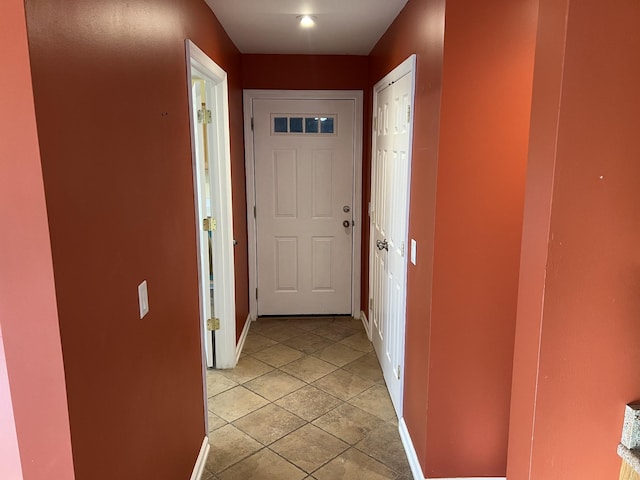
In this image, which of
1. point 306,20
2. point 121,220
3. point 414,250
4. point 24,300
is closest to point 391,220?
point 414,250

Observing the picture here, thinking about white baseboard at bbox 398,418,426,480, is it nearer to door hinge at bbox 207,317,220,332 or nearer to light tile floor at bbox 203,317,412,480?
light tile floor at bbox 203,317,412,480

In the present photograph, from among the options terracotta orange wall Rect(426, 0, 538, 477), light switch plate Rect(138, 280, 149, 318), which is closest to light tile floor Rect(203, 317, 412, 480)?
terracotta orange wall Rect(426, 0, 538, 477)

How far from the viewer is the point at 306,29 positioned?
309cm

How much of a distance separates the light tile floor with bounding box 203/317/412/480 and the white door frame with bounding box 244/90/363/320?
0.51 meters

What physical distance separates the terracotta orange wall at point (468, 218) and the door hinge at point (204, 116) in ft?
4.50

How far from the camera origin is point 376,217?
3.60m

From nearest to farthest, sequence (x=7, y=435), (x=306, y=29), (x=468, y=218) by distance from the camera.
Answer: (x=7, y=435) < (x=468, y=218) < (x=306, y=29)

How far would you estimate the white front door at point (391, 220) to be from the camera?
255 cm

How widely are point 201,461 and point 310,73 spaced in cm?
300

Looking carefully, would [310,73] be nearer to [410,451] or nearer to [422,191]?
[422,191]

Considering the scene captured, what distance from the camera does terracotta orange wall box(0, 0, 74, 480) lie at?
3.00 feet

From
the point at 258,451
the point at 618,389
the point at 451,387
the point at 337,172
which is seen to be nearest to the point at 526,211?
the point at 618,389

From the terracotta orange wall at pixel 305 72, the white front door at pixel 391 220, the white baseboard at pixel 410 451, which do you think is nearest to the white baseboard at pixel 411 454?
the white baseboard at pixel 410 451

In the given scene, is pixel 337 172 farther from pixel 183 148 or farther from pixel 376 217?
pixel 183 148
